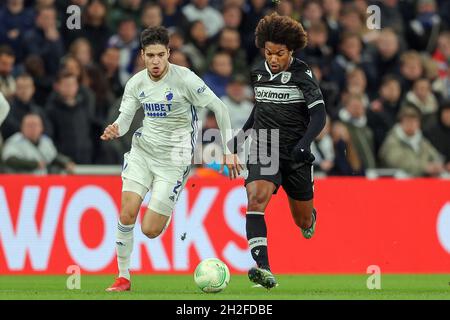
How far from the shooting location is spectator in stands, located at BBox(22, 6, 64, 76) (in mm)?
17656

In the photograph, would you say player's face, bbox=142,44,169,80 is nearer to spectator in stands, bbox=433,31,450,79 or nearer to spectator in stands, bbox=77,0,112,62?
spectator in stands, bbox=77,0,112,62

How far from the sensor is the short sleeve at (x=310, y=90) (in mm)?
11977

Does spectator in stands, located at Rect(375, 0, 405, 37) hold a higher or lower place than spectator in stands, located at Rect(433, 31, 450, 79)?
higher

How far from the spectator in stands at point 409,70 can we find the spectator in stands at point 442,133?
1031mm

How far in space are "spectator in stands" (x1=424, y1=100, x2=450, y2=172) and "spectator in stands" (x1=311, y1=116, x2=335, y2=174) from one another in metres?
1.81

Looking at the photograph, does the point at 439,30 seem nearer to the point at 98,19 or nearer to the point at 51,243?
the point at 98,19

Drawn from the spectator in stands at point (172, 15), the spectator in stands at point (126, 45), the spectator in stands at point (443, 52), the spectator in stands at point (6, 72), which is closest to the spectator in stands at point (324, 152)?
the spectator in stands at point (172, 15)

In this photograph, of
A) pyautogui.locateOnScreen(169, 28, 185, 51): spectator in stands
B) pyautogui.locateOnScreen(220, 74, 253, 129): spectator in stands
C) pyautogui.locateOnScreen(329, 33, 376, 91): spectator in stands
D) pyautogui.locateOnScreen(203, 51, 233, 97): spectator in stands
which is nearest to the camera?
pyautogui.locateOnScreen(220, 74, 253, 129): spectator in stands

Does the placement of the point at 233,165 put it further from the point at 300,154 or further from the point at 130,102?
the point at 130,102

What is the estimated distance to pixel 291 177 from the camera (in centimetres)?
1238

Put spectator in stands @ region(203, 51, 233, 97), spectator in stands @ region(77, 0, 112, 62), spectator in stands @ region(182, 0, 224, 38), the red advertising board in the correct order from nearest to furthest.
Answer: the red advertising board < spectator in stands @ region(203, 51, 233, 97) < spectator in stands @ region(77, 0, 112, 62) < spectator in stands @ region(182, 0, 224, 38)

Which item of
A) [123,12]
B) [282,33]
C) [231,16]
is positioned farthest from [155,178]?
[231,16]

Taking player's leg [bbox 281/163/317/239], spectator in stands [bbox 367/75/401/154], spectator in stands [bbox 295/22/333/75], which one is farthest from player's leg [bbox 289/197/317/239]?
spectator in stands [bbox 295/22/333/75]

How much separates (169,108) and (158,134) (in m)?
0.33
